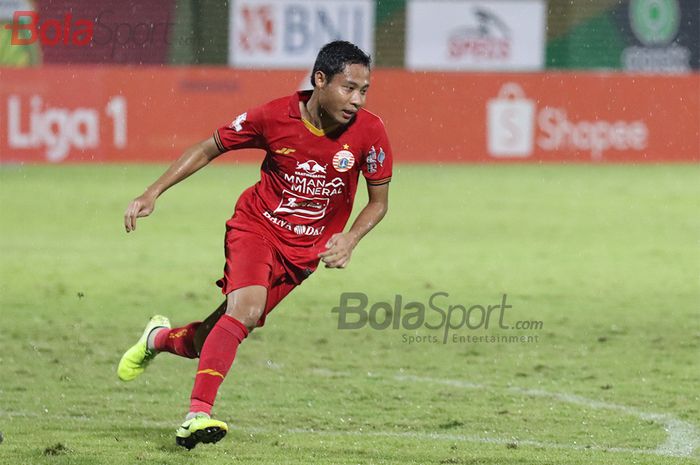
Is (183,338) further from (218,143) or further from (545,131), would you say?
(545,131)

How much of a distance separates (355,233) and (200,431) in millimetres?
1203

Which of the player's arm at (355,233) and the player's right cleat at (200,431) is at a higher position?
the player's arm at (355,233)

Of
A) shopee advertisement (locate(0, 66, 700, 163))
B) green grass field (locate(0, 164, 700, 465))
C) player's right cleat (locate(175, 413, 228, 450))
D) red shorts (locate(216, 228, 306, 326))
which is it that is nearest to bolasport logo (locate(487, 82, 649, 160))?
shopee advertisement (locate(0, 66, 700, 163))

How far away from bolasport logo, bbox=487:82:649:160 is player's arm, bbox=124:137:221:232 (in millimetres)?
16298

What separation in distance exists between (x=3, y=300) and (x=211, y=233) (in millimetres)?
4478

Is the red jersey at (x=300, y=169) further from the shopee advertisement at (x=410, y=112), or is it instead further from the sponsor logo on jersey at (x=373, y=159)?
the shopee advertisement at (x=410, y=112)

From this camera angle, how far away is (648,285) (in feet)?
39.1

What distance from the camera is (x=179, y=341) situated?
6.73 m

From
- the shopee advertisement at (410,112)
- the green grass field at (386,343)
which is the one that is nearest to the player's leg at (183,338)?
the green grass field at (386,343)

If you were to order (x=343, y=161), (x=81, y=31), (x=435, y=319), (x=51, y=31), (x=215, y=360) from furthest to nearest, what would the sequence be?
(x=51, y=31)
(x=81, y=31)
(x=435, y=319)
(x=343, y=161)
(x=215, y=360)

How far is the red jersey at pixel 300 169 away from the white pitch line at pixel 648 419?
1404 millimetres

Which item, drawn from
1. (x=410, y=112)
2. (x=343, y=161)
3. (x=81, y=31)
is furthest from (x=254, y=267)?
(x=410, y=112)

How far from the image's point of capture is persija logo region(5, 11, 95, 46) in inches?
775

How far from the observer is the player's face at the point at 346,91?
592 cm
